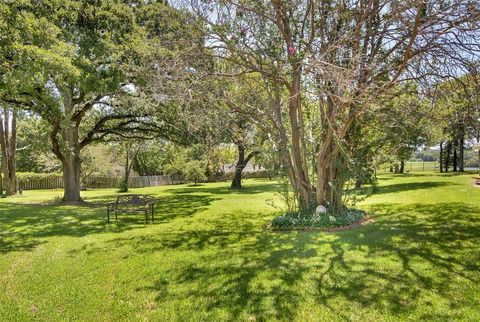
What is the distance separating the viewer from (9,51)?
8.20 m

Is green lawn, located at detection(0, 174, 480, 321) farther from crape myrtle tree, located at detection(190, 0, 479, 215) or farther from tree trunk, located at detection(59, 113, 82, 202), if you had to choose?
tree trunk, located at detection(59, 113, 82, 202)

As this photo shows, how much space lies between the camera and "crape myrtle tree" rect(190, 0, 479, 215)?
6452mm

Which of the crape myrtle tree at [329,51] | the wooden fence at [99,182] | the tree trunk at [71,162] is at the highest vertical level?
the crape myrtle tree at [329,51]

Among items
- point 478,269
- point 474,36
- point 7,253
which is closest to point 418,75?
point 474,36

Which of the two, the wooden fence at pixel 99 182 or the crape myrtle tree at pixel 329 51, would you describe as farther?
the wooden fence at pixel 99 182

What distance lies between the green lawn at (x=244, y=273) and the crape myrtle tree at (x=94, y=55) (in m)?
4.50

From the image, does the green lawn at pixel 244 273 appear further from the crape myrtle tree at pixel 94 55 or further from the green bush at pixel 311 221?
the crape myrtle tree at pixel 94 55

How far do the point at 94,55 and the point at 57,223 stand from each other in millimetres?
5683

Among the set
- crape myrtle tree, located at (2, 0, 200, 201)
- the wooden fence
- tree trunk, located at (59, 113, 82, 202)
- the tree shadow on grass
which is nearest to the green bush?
the tree shadow on grass

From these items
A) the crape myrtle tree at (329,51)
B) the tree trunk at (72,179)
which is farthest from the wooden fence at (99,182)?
the crape myrtle tree at (329,51)

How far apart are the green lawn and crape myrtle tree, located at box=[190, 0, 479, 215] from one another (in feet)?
6.86

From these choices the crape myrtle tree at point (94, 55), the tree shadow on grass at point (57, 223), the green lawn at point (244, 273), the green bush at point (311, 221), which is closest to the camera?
the green lawn at point (244, 273)

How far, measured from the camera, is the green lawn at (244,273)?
3.92 meters

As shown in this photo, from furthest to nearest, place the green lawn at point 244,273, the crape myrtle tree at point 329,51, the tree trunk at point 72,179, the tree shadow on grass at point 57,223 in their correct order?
the tree trunk at point 72,179 < the tree shadow on grass at point 57,223 < the crape myrtle tree at point 329,51 < the green lawn at point 244,273
